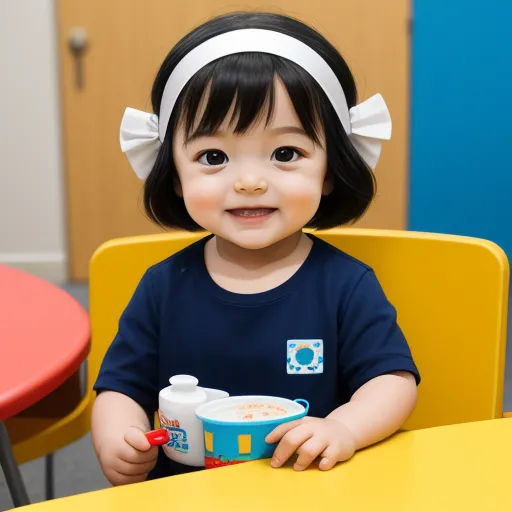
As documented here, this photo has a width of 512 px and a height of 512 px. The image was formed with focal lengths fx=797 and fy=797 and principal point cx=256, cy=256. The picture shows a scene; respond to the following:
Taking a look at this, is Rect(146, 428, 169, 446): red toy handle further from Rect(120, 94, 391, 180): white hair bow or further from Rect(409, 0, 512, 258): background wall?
Rect(409, 0, 512, 258): background wall

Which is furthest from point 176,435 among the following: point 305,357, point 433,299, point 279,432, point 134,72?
point 134,72

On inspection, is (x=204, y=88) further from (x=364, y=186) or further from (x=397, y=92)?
(x=397, y=92)

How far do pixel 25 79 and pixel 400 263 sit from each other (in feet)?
9.99

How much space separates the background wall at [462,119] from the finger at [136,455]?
126 inches

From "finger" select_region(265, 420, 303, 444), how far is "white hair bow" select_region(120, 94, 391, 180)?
428mm

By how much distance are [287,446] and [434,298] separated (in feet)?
1.67

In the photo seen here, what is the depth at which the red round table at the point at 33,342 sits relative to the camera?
78cm

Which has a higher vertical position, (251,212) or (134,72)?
(134,72)

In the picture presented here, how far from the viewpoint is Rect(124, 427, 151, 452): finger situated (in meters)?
0.80

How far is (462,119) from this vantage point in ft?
12.5

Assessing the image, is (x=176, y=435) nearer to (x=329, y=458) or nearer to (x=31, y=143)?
(x=329, y=458)

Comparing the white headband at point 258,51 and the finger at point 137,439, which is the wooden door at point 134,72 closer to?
the white headband at point 258,51

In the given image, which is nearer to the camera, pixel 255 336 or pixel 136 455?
pixel 136 455

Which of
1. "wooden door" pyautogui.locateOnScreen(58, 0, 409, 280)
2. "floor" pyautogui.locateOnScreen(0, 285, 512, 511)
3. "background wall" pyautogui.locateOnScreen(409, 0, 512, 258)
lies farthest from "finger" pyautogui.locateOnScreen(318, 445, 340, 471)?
"background wall" pyautogui.locateOnScreen(409, 0, 512, 258)
